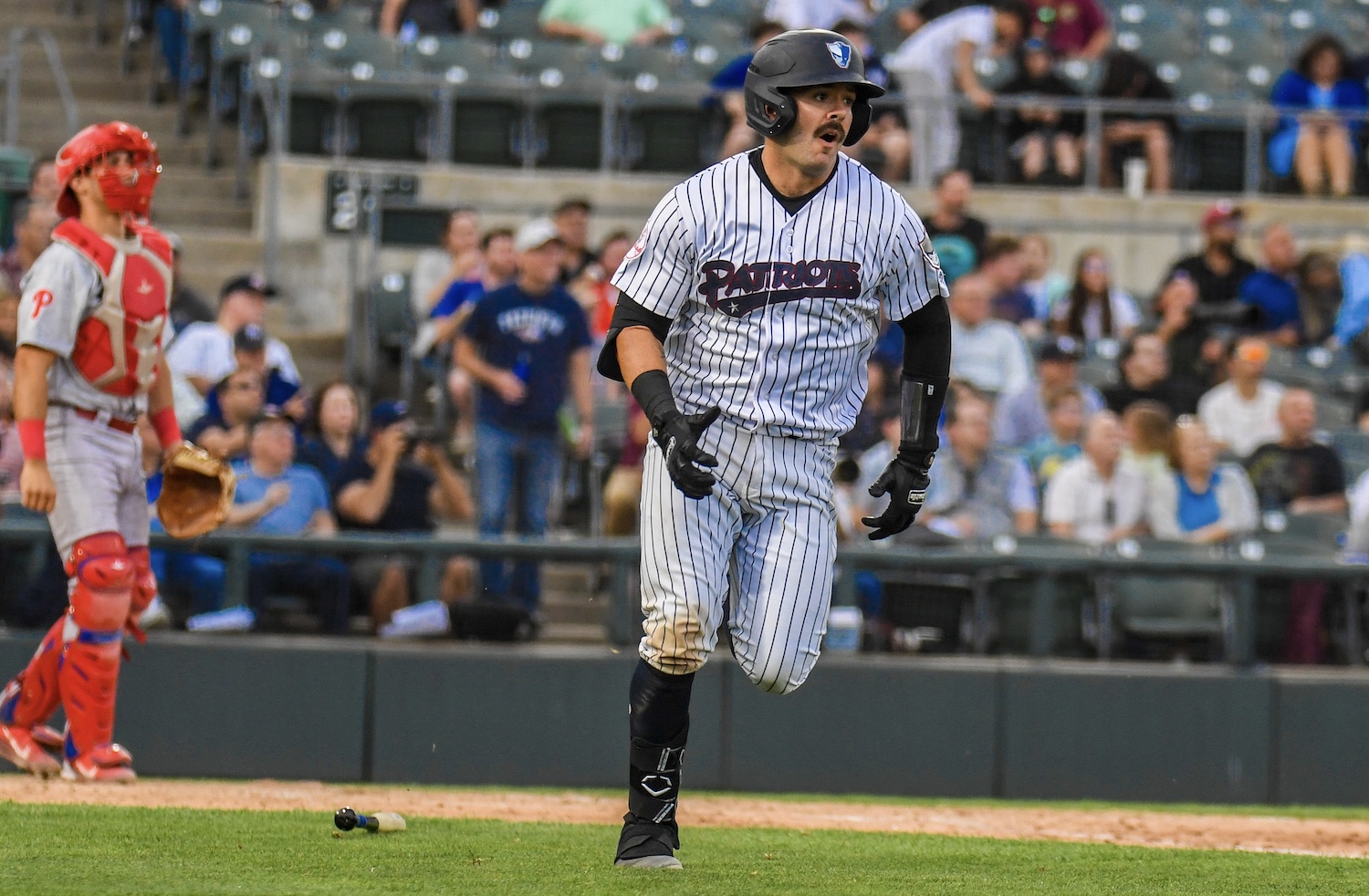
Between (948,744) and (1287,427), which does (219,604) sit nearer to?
(948,744)

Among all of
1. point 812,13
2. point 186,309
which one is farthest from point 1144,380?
point 186,309

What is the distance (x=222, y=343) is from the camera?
934 centimetres

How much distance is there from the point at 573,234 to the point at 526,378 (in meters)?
1.99

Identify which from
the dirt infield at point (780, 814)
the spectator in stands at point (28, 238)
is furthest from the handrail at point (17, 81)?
the dirt infield at point (780, 814)

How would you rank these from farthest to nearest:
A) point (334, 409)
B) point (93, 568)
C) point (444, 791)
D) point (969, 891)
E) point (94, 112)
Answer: point (94, 112), point (334, 409), point (444, 791), point (93, 568), point (969, 891)

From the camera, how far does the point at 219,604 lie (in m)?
8.04

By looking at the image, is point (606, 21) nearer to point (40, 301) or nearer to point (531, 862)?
point (40, 301)

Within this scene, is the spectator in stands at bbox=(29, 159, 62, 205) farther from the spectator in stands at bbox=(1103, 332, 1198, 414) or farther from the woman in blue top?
the woman in blue top

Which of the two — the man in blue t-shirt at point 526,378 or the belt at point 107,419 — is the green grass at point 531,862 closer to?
the belt at point 107,419

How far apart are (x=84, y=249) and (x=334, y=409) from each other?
2.49 m

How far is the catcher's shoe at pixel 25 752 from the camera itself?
257 inches

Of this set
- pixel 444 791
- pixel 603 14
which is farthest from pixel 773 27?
pixel 444 791

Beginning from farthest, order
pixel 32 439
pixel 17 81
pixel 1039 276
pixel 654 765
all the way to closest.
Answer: pixel 17 81 → pixel 1039 276 → pixel 32 439 → pixel 654 765

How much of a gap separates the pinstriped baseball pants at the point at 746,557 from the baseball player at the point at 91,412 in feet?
7.58
